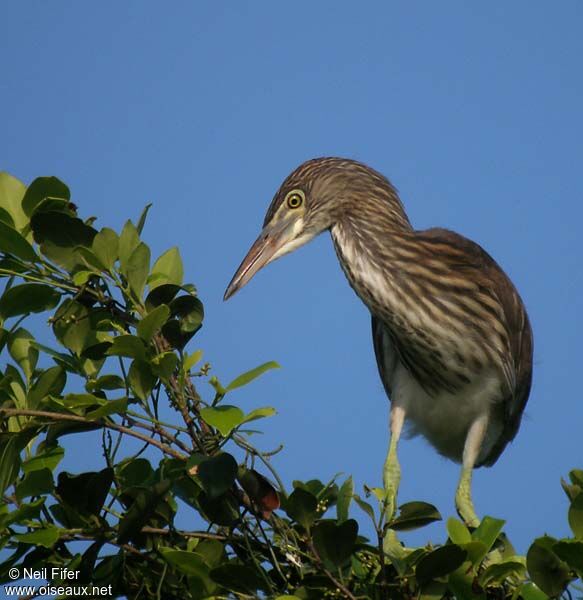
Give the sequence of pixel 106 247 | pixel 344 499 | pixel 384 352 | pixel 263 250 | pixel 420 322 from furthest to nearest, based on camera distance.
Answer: pixel 384 352 → pixel 263 250 → pixel 420 322 → pixel 106 247 → pixel 344 499

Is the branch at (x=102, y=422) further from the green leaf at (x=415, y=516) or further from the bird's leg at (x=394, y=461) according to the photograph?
the bird's leg at (x=394, y=461)

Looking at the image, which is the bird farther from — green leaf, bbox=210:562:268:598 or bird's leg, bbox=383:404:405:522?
green leaf, bbox=210:562:268:598

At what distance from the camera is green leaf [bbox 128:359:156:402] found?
8.53ft

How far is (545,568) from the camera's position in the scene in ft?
8.18

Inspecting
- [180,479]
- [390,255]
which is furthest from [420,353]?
[180,479]

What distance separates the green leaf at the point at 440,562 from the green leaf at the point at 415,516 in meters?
0.20

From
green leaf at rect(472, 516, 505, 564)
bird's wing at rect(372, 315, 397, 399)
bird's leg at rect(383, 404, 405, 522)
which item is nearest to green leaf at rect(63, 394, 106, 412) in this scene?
green leaf at rect(472, 516, 505, 564)

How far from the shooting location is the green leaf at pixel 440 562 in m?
2.48

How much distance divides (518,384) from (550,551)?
8.11ft

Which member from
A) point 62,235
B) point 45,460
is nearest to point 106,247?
point 62,235

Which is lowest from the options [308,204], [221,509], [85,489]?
[221,509]

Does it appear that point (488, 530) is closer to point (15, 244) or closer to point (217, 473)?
point (217, 473)

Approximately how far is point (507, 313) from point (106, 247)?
2.55 meters

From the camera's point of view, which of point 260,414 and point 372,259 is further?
point 372,259
